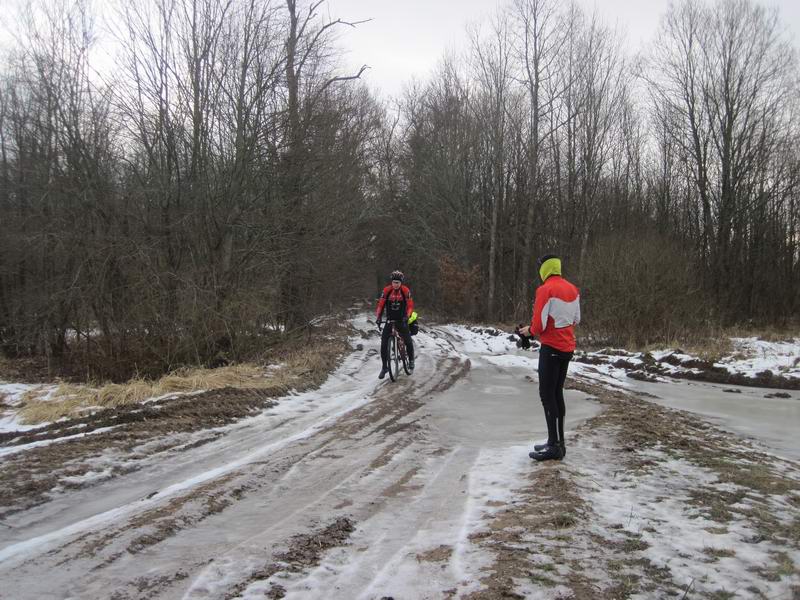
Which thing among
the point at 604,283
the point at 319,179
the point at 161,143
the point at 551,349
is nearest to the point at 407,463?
the point at 551,349

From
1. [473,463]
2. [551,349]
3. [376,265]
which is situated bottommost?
[473,463]

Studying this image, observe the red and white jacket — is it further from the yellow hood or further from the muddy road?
the muddy road

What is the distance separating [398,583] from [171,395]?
235 inches

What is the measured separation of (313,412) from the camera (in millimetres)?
7582

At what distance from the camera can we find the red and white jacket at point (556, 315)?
5.22m

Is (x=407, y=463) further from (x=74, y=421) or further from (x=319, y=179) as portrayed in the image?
(x=319, y=179)

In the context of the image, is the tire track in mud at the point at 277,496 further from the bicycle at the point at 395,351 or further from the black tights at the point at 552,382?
the bicycle at the point at 395,351

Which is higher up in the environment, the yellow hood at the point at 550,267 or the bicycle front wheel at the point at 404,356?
the yellow hood at the point at 550,267

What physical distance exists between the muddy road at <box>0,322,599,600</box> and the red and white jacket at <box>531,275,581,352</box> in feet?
3.95

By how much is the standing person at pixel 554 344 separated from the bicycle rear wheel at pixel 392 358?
5.09 metres

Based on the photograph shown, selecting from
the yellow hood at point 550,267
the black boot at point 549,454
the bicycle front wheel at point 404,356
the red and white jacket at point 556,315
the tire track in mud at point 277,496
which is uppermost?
the yellow hood at point 550,267

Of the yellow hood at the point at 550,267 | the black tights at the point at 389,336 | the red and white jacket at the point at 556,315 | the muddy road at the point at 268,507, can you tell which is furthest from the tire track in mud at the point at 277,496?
the black tights at the point at 389,336

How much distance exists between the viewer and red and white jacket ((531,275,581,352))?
5.22 meters

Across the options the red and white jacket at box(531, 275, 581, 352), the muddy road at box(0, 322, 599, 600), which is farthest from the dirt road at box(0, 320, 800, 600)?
the red and white jacket at box(531, 275, 581, 352)
